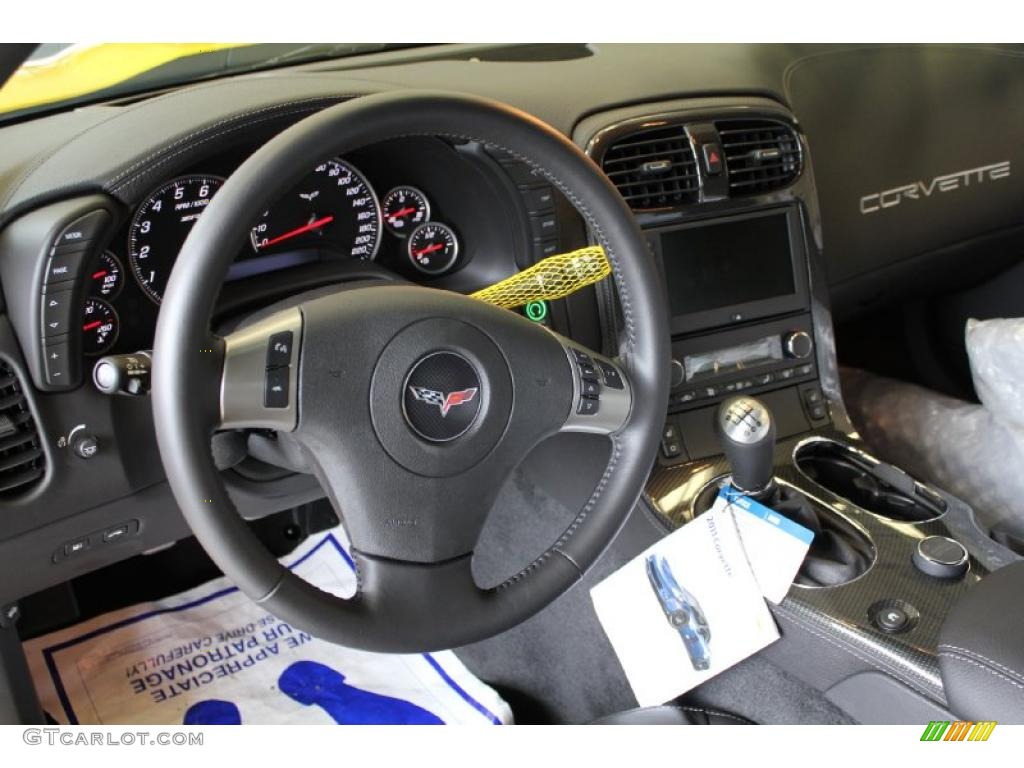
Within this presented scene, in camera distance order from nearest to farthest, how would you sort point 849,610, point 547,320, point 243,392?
point 243,392, point 849,610, point 547,320

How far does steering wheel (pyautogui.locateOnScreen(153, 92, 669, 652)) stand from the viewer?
0.87m

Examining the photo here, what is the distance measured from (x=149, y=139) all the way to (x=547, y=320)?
1.66 ft

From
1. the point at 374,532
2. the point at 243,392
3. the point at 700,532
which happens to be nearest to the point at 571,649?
the point at 700,532

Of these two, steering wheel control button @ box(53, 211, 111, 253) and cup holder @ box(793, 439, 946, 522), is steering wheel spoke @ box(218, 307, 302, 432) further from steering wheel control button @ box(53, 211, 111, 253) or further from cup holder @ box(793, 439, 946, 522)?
cup holder @ box(793, 439, 946, 522)

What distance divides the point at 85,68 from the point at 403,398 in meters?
0.64

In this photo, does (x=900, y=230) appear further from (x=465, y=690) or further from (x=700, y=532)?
(x=465, y=690)

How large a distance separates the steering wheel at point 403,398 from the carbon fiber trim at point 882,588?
0.94ft

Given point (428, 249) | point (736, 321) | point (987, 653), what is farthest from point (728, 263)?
point (987, 653)

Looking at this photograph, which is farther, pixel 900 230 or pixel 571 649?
pixel 900 230

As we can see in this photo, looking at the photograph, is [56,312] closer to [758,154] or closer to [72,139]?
[72,139]

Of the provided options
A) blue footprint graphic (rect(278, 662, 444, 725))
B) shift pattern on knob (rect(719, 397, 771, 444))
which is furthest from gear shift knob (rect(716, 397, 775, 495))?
blue footprint graphic (rect(278, 662, 444, 725))

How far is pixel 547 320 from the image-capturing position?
1.32 m

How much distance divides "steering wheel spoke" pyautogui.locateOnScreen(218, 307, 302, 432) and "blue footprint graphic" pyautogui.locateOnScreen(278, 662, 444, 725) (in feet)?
2.62

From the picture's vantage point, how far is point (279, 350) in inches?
35.8
